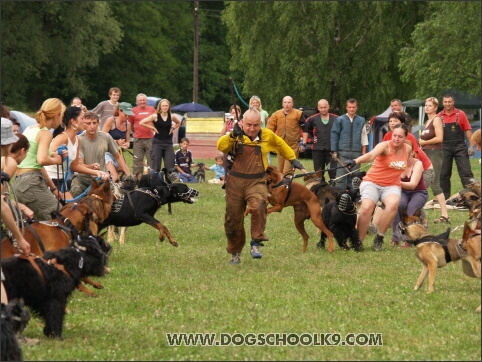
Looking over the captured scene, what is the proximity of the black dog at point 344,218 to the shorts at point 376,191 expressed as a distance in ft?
0.74

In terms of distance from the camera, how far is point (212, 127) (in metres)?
36.0

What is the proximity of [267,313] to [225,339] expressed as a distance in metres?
1.14

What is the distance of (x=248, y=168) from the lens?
1164cm

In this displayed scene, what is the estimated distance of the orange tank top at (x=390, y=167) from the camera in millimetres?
13086

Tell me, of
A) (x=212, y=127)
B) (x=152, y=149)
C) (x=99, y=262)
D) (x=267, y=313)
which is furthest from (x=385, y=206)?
(x=212, y=127)

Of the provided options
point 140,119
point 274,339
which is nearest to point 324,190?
point 140,119

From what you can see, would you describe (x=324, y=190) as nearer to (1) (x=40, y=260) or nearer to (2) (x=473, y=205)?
(2) (x=473, y=205)

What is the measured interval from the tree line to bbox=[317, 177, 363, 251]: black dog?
2226cm

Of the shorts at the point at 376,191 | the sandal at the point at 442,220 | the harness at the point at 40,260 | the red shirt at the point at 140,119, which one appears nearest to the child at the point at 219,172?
the red shirt at the point at 140,119

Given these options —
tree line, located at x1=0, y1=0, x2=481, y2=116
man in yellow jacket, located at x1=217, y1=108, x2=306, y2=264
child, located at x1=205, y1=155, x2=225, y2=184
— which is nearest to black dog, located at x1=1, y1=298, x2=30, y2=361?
man in yellow jacket, located at x1=217, y1=108, x2=306, y2=264

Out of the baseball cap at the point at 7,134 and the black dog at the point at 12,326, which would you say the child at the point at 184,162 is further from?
the black dog at the point at 12,326

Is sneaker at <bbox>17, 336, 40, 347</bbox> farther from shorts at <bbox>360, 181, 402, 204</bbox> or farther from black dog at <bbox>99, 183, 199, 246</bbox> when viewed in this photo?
shorts at <bbox>360, 181, 402, 204</bbox>

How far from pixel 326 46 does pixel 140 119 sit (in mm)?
28571

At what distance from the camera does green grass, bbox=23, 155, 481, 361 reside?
293 inches
